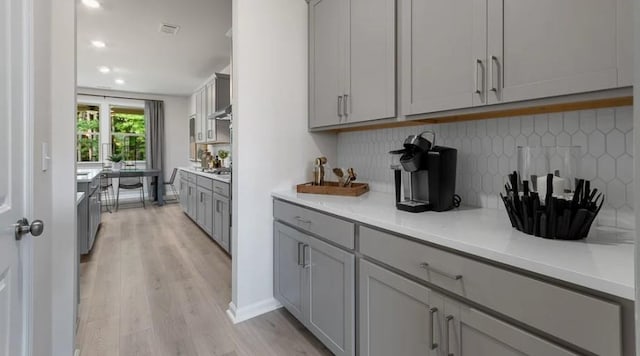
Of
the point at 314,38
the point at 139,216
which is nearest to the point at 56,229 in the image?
the point at 314,38

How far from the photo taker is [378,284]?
1393 mm

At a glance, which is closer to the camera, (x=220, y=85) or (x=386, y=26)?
(x=386, y=26)

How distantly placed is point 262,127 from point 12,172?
1420 millimetres

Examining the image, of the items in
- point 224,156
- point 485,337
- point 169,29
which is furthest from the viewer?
point 224,156

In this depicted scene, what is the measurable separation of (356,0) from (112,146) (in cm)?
759

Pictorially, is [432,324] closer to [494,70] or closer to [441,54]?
[494,70]

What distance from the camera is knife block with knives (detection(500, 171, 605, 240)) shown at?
100 centimetres

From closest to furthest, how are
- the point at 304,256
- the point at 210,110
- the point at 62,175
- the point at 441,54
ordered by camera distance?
the point at 441,54
the point at 62,175
the point at 304,256
the point at 210,110

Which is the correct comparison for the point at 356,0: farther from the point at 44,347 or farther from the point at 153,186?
the point at 153,186

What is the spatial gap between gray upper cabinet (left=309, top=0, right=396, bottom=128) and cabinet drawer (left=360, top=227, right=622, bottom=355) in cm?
88

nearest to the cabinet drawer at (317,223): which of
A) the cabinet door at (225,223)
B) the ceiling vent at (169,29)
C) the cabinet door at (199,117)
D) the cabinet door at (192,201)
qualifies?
the cabinet door at (225,223)

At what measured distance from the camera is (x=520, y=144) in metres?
1.49

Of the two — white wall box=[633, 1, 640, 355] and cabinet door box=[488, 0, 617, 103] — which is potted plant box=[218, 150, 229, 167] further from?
white wall box=[633, 1, 640, 355]

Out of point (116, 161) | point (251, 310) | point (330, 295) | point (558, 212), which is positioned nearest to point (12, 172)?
point (330, 295)
